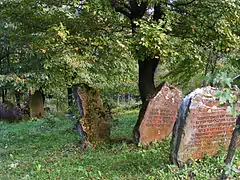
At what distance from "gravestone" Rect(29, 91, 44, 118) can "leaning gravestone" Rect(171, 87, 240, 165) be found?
1169cm

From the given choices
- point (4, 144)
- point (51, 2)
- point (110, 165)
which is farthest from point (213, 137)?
point (4, 144)

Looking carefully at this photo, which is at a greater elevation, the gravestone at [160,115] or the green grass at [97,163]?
the gravestone at [160,115]

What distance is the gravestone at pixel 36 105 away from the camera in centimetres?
1523

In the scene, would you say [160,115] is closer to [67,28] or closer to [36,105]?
[67,28]

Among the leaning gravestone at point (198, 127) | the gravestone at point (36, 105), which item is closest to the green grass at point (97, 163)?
the leaning gravestone at point (198, 127)

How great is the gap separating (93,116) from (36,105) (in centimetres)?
902

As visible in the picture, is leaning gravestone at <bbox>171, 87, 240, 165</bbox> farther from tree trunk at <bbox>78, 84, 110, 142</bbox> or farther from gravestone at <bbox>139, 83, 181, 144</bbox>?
tree trunk at <bbox>78, 84, 110, 142</bbox>

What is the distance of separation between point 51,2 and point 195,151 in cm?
553

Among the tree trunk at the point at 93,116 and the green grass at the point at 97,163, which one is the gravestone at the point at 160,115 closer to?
the green grass at the point at 97,163

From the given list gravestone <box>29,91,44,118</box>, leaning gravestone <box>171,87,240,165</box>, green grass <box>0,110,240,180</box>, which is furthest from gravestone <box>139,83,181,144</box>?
gravestone <box>29,91,44,118</box>

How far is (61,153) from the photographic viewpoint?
270 inches

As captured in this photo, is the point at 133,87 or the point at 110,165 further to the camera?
the point at 133,87

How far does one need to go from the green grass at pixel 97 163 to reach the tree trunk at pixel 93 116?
33 centimetres

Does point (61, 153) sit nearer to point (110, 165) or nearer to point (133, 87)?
point (110, 165)
